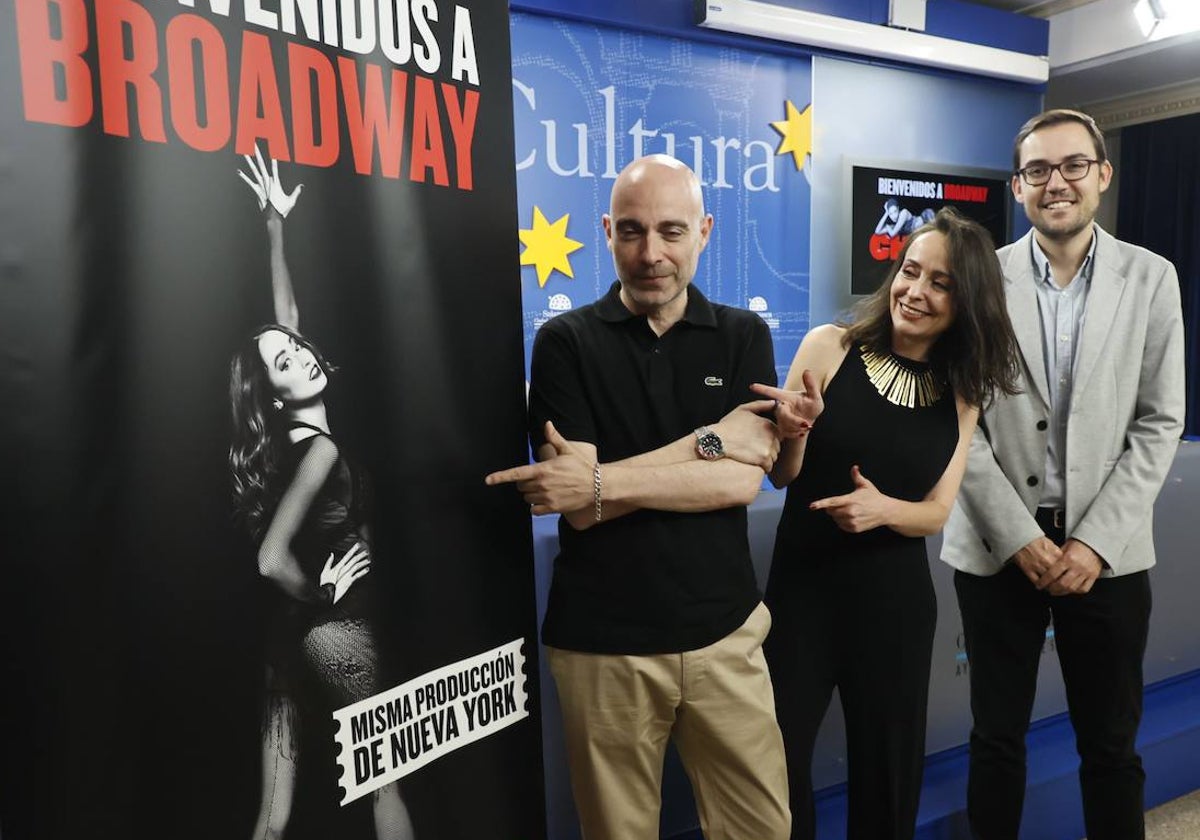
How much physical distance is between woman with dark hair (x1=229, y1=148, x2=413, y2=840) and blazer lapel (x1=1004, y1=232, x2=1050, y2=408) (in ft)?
4.57

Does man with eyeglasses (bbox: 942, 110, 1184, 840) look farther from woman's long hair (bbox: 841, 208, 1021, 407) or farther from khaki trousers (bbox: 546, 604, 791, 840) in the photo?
khaki trousers (bbox: 546, 604, 791, 840)

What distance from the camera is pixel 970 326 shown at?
167 centimetres

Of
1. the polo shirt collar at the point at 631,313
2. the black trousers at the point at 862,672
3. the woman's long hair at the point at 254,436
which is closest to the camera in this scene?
the woman's long hair at the point at 254,436

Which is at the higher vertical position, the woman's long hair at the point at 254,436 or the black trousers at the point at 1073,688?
the woman's long hair at the point at 254,436

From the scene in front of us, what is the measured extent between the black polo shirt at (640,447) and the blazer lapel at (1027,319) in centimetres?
71

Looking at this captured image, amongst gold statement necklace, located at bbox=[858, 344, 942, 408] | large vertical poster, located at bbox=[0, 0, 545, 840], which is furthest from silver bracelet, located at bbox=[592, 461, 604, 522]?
gold statement necklace, located at bbox=[858, 344, 942, 408]

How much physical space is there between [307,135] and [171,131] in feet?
0.57

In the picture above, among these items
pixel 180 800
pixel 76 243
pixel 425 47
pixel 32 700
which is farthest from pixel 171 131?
pixel 180 800

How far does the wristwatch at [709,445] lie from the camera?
4.68ft

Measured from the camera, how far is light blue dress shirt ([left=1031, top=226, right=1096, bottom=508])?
188cm

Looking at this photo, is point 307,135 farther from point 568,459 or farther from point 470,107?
point 568,459

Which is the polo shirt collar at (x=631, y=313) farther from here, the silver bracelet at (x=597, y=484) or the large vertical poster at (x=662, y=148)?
the large vertical poster at (x=662, y=148)

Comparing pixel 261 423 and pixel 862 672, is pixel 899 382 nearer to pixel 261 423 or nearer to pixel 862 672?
pixel 862 672

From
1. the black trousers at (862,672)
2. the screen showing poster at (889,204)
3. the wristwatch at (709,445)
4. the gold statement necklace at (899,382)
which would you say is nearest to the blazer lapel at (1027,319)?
the gold statement necklace at (899,382)
